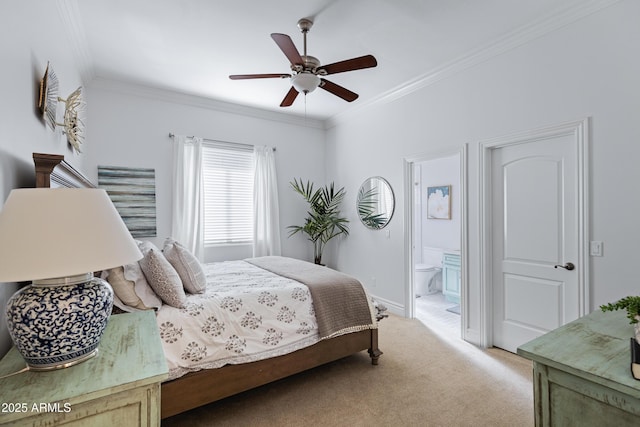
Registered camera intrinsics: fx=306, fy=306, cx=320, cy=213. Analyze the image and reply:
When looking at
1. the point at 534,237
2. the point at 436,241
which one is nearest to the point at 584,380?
the point at 534,237

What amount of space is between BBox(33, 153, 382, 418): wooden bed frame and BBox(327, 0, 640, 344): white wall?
5.37 feet

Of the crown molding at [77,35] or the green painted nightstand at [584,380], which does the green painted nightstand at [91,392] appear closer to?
the green painted nightstand at [584,380]

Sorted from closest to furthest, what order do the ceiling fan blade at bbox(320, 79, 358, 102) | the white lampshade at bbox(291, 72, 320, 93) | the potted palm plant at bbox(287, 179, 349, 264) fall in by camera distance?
the white lampshade at bbox(291, 72, 320, 93) < the ceiling fan blade at bbox(320, 79, 358, 102) < the potted palm plant at bbox(287, 179, 349, 264)

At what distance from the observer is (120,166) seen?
11.8 feet

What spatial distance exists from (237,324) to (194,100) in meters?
3.17

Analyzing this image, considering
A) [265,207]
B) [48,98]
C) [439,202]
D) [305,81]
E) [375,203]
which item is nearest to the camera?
[48,98]

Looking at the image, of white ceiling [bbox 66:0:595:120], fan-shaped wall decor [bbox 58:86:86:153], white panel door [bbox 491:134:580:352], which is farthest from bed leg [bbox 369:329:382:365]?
fan-shaped wall decor [bbox 58:86:86:153]

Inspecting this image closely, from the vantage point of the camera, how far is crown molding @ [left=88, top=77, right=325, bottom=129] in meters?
3.52

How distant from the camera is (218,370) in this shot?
1926mm

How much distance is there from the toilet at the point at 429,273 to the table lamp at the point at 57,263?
173 inches

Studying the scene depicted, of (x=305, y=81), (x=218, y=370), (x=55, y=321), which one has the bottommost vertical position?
(x=218, y=370)

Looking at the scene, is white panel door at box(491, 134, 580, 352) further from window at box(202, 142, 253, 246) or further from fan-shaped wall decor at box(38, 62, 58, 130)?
fan-shaped wall decor at box(38, 62, 58, 130)

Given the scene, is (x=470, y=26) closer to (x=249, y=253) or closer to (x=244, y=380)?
(x=244, y=380)

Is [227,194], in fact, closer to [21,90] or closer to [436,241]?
[21,90]
